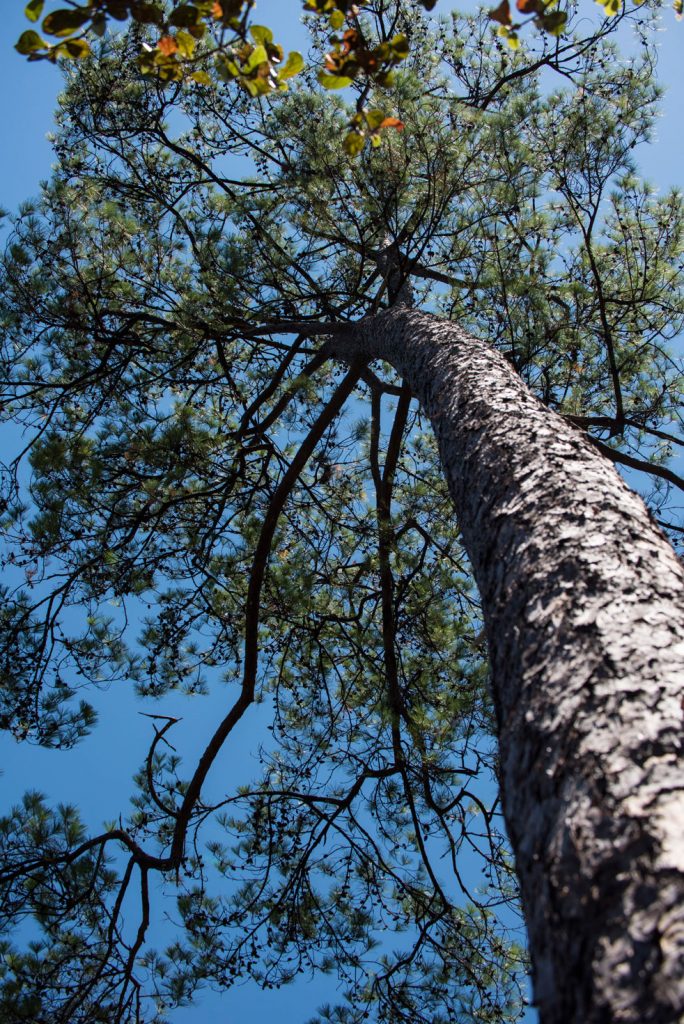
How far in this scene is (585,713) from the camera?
83 cm

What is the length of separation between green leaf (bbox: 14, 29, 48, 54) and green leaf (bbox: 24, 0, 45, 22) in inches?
2.1

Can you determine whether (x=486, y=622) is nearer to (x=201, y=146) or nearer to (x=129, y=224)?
(x=129, y=224)

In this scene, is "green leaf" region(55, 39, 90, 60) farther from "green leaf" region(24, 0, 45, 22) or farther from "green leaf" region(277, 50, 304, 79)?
"green leaf" region(277, 50, 304, 79)

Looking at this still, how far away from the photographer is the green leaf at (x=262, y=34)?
1.57 m

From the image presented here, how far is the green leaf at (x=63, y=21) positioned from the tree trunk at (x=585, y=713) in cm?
117

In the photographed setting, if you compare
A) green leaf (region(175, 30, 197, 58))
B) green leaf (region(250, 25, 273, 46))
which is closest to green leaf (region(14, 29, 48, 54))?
green leaf (region(175, 30, 197, 58))

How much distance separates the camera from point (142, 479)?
3.42m

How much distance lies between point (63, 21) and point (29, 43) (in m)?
0.14

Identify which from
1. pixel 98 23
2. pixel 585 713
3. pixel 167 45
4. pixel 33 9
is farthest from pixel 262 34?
pixel 585 713

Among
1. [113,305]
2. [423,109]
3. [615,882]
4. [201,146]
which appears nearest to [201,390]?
[113,305]

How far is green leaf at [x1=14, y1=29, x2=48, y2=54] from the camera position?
1.52 m

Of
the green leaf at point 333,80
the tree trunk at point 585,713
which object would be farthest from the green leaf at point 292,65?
the tree trunk at point 585,713

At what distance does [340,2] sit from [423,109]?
2220 mm

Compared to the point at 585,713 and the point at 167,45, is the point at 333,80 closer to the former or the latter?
the point at 167,45
